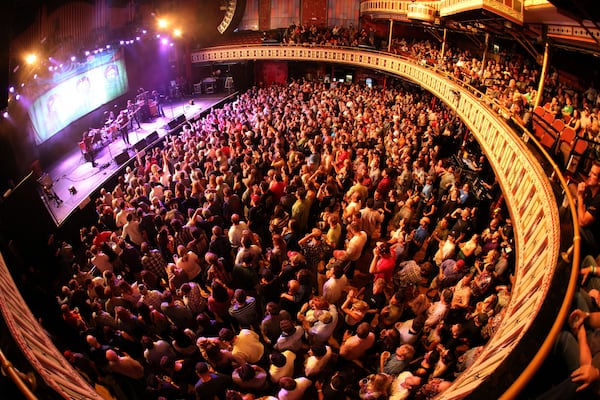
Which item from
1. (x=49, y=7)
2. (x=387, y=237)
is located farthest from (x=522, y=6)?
(x=49, y=7)

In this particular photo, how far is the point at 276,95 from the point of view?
1739 cm

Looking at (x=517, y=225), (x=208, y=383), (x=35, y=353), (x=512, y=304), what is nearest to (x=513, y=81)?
(x=517, y=225)

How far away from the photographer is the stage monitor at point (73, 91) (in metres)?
12.9

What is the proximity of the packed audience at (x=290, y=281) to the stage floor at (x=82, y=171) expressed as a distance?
2.63m

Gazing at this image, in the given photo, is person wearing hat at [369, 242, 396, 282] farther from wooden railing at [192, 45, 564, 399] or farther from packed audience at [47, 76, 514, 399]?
wooden railing at [192, 45, 564, 399]

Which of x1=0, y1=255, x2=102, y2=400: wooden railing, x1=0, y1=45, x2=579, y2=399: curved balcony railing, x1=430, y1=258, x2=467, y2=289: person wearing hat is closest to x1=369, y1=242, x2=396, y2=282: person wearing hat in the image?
x1=430, y1=258, x2=467, y2=289: person wearing hat

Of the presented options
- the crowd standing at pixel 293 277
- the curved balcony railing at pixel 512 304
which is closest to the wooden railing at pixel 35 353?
the curved balcony railing at pixel 512 304

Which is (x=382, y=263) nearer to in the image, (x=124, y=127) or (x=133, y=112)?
(x=124, y=127)

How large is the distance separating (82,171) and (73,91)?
3795mm

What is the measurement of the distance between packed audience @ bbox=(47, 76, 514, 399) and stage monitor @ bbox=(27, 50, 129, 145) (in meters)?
6.01

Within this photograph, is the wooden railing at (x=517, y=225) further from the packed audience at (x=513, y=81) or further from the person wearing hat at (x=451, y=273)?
the person wearing hat at (x=451, y=273)

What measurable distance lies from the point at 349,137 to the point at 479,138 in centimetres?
345

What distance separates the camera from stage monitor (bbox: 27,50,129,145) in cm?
1294

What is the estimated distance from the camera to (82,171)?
45.2 ft
